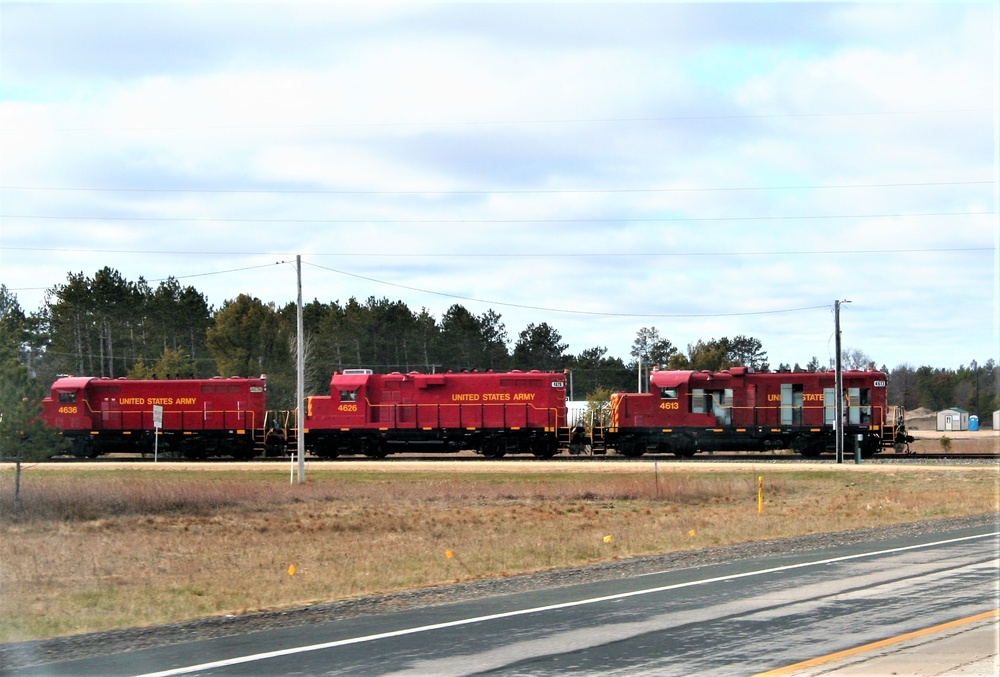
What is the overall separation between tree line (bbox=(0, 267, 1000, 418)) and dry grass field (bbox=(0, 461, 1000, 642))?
31796mm

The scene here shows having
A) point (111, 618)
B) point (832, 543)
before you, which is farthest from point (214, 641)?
point (832, 543)

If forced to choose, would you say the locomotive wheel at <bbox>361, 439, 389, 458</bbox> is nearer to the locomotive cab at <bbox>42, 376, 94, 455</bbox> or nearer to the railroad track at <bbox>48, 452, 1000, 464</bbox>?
the railroad track at <bbox>48, 452, 1000, 464</bbox>

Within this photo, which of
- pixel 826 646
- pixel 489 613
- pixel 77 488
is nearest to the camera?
pixel 826 646

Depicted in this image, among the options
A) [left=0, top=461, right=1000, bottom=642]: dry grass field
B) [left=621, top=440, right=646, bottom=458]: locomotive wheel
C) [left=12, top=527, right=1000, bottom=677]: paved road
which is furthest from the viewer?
[left=621, top=440, right=646, bottom=458]: locomotive wheel

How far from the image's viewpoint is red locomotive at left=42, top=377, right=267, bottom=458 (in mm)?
52531

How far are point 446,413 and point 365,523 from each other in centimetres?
2543

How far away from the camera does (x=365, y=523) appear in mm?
26281

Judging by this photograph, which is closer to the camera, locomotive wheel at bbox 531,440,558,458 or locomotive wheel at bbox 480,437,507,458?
locomotive wheel at bbox 531,440,558,458

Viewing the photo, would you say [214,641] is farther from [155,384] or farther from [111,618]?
[155,384]

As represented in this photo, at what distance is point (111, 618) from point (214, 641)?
8.39ft

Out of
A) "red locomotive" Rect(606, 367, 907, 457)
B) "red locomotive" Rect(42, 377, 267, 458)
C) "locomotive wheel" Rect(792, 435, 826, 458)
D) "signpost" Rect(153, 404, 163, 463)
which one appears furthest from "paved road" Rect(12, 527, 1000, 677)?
"red locomotive" Rect(42, 377, 267, 458)

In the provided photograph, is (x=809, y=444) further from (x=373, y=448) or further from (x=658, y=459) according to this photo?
(x=373, y=448)

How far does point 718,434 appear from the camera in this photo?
Answer: 49969 mm

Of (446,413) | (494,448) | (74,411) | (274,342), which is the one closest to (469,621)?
(446,413)
